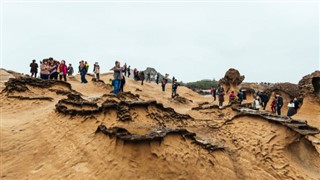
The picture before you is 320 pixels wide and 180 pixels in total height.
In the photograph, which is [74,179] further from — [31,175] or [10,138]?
[10,138]

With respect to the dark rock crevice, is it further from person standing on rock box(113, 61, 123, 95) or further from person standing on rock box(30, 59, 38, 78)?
person standing on rock box(30, 59, 38, 78)

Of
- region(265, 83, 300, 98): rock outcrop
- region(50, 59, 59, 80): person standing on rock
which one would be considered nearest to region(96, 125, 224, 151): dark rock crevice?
region(50, 59, 59, 80): person standing on rock

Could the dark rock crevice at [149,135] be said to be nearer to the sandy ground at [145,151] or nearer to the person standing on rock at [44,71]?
the sandy ground at [145,151]

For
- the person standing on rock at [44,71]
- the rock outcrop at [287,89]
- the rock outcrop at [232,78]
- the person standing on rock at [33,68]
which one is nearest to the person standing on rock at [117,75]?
the person standing on rock at [44,71]

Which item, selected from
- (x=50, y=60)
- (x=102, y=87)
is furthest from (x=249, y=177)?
(x=102, y=87)

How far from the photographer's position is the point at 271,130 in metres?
6.86

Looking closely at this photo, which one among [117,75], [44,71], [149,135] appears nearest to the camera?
[149,135]

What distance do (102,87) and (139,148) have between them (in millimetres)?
10733

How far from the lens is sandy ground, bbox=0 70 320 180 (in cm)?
512

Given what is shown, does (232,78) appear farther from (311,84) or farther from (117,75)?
(117,75)

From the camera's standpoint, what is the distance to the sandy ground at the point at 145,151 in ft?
16.8

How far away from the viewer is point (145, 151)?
17.0ft

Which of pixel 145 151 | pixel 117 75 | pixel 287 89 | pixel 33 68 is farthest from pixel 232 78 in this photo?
pixel 145 151

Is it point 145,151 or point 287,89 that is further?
point 287,89
